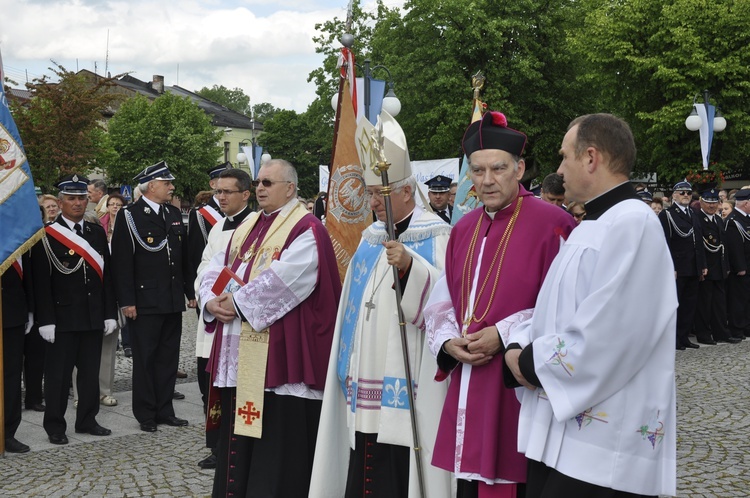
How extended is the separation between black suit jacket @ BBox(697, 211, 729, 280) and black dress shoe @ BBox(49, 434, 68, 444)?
31.2ft

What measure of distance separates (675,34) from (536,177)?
9.27 m

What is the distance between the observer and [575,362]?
283 cm

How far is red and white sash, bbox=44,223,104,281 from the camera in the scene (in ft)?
24.6

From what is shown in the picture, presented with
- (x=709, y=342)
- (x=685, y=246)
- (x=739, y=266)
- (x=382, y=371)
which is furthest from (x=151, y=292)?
(x=739, y=266)

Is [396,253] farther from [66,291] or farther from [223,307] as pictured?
[66,291]

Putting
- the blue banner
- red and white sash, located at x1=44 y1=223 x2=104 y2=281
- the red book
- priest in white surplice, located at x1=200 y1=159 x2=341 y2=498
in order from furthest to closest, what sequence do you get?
1. red and white sash, located at x1=44 y1=223 x2=104 y2=281
2. the blue banner
3. the red book
4. priest in white surplice, located at x1=200 y1=159 x2=341 y2=498

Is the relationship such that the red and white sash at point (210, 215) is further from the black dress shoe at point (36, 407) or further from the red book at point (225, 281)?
the red book at point (225, 281)

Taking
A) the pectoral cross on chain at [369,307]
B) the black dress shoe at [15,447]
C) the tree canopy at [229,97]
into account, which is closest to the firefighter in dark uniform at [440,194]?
the black dress shoe at [15,447]

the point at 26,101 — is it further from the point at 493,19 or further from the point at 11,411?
the point at 11,411

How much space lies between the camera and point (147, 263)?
7.95m

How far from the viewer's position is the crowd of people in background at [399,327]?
2.84 m

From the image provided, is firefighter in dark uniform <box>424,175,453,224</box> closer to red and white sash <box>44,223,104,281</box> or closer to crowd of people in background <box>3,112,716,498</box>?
crowd of people in background <box>3,112,716,498</box>

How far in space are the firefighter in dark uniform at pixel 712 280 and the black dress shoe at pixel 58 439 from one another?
30.9ft

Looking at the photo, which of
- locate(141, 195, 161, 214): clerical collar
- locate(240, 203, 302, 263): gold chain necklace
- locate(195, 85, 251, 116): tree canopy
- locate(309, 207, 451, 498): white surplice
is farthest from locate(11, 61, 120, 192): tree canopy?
locate(195, 85, 251, 116): tree canopy
